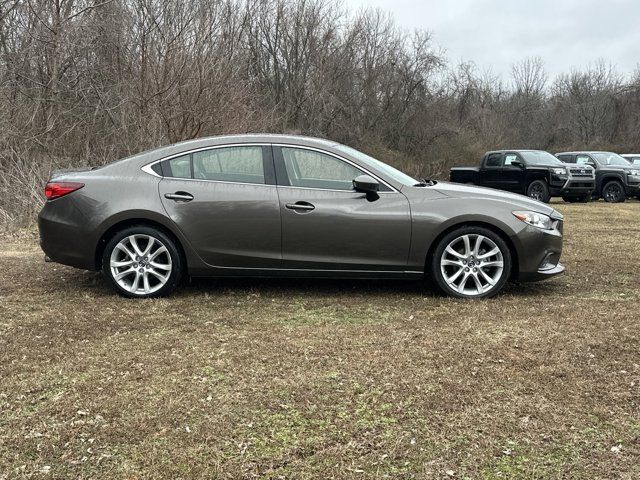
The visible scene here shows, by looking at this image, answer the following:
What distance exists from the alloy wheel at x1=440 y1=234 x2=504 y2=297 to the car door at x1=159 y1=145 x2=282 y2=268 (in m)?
1.52

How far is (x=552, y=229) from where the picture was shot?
17.5 ft

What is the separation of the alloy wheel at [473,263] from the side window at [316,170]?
1.07 meters

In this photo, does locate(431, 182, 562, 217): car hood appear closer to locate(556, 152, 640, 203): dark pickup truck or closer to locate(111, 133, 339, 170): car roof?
locate(111, 133, 339, 170): car roof

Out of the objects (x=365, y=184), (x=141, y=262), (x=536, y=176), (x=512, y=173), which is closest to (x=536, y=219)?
(x=365, y=184)

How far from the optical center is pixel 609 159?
19.6 m

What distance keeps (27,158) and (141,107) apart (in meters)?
2.66

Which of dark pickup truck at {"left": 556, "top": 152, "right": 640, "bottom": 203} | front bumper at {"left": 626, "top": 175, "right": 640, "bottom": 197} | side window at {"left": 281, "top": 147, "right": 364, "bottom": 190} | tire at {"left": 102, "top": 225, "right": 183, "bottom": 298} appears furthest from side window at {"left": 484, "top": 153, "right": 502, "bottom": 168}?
tire at {"left": 102, "top": 225, "right": 183, "bottom": 298}

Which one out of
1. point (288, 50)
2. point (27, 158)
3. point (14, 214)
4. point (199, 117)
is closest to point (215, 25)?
point (199, 117)

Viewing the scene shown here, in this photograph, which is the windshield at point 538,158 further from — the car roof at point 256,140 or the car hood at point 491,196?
the car roof at point 256,140

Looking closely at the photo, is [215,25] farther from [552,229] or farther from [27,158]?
[552,229]

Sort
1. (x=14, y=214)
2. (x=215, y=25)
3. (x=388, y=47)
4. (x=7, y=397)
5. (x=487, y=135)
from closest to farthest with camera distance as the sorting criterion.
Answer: (x=7, y=397), (x=14, y=214), (x=215, y=25), (x=388, y=47), (x=487, y=135)

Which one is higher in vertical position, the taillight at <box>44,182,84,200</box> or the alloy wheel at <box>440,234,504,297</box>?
the taillight at <box>44,182,84,200</box>

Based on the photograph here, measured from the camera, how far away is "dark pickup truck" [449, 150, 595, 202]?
17219 mm

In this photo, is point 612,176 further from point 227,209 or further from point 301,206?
point 227,209
